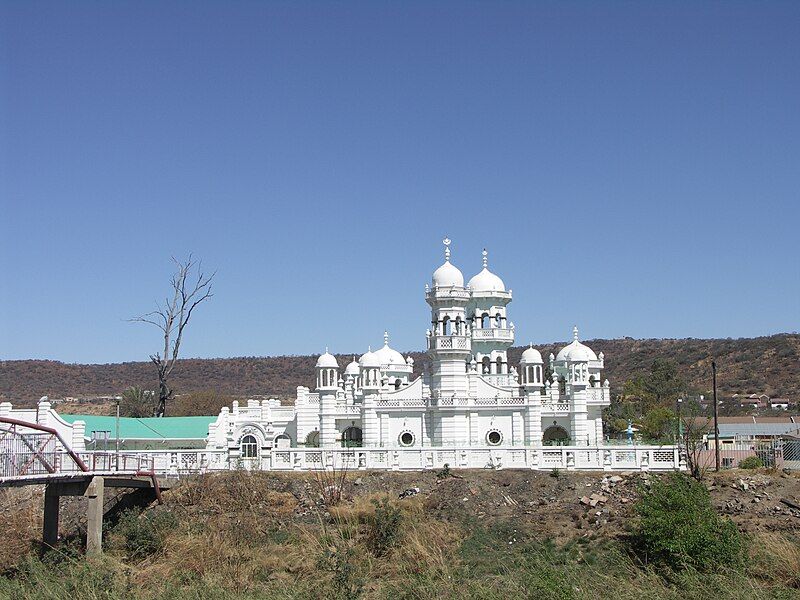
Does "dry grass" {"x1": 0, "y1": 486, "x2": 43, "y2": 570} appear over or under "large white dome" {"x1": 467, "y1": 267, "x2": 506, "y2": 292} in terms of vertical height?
under

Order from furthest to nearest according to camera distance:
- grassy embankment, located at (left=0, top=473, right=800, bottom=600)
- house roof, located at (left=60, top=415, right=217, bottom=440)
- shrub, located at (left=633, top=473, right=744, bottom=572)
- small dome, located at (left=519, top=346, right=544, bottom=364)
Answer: small dome, located at (left=519, top=346, right=544, bottom=364), house roof, located at (left=60, top=415, right=217, bottom=440), shrub, located at (left=633, top=473, right=744, bottom=572), grassy embankment, located at (left=0, top=473, right=800, bottom=600)

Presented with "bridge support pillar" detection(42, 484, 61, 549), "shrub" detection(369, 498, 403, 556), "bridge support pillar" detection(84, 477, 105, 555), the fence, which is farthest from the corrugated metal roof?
"bridge support pillar" detection(42, 484, 61, 549)

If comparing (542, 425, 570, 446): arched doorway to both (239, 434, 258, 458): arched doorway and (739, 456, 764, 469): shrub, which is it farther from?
(239, 434, 258, 458): arched doorway

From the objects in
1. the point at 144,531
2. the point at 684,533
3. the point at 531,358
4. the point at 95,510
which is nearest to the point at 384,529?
the point at 144,531

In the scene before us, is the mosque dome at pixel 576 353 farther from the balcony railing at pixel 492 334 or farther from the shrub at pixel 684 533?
the shrub at pixel 684 533

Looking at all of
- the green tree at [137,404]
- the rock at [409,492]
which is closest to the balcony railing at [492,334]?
the rock at [409,492]

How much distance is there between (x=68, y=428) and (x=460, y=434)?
16564 mm

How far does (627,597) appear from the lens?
2455cm

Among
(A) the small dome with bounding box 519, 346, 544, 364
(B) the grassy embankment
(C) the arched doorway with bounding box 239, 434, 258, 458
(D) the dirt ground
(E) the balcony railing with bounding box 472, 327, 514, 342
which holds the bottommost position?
(B) the grassy embankment

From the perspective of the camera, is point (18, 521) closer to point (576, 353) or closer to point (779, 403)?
point (576, 353)

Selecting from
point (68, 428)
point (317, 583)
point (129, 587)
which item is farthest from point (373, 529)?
point (68, 428)

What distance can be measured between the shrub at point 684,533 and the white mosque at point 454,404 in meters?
12.8

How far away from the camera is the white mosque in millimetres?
42031

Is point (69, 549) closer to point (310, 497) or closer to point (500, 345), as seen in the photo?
point (310, 497)
